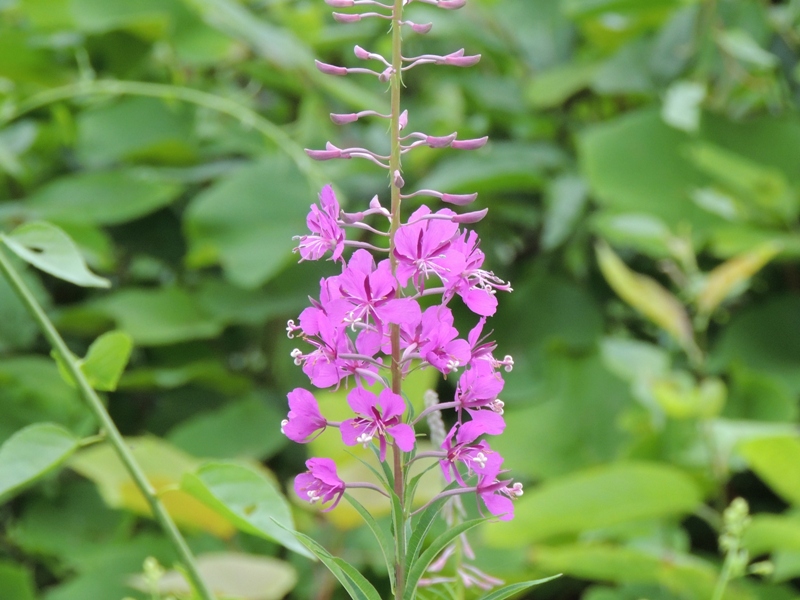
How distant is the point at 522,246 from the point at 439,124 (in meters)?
0.18

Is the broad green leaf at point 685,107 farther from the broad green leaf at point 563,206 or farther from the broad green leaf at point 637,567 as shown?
the broad green leaf at point 637,567

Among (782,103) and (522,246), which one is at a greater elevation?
(782,103)

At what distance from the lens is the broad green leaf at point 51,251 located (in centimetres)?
38

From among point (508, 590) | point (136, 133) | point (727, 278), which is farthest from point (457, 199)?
point (136, 133)

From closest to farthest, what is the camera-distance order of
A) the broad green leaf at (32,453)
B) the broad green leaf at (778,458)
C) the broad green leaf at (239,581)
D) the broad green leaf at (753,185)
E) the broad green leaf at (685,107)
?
1. the broad green leaf at (32,453)
2. the broad green leaf at (239,581)
3. the broad green leaf at (778,458)
4. the broad green leaf at (753,185)
5. the broad green leaf at (685,107)

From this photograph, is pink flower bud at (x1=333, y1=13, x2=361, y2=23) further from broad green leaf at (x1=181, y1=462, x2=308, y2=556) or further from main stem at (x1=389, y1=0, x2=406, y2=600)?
broad green leaf at (x1=181, y1=462, x2=308, y2=556)

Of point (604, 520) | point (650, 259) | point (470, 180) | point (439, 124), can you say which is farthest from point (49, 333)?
point (650, 259)

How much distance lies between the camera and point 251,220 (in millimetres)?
1019

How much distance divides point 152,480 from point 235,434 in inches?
11.6

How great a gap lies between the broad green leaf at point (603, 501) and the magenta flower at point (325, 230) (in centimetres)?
44

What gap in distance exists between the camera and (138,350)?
106 centimetres

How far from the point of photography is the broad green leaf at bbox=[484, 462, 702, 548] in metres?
0.68

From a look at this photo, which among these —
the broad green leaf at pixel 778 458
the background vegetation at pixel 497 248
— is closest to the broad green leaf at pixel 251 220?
the background vegetation at pixel 497 248

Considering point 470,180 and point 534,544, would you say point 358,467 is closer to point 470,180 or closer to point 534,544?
point 534,544
